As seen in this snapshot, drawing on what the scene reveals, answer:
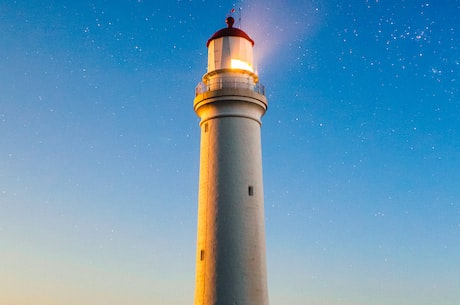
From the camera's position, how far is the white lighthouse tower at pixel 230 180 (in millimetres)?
18734

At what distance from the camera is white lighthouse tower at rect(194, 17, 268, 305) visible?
738 inches

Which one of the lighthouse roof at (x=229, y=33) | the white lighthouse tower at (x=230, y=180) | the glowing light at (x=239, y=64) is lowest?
the white lighthouse tower at (x=230, y=180)

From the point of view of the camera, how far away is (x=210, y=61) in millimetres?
22094

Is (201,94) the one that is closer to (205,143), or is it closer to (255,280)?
(205,143)

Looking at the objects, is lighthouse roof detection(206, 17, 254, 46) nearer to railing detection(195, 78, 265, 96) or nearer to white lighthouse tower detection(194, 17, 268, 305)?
white lighthouse tower detection(194, 17, 268, 305)

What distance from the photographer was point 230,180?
19734 mm

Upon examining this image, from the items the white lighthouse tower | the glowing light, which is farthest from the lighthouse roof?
the glowing light

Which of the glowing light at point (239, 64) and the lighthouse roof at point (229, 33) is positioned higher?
the lighthouse roof at point (229, 33)

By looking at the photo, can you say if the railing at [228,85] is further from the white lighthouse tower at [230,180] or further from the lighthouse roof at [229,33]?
the lighthouse roof at [229,33]

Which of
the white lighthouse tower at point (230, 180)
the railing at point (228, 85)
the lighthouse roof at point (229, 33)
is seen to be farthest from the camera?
the lighthouse roof at point (229, 33)

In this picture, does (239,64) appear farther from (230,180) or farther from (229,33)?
(230,180)

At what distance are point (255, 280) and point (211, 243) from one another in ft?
6.86

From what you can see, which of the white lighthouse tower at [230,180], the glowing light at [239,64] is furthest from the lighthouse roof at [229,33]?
Answer: the glowing light at [239,64]

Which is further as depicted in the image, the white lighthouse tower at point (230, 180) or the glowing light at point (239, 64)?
the glowing light at point (239, 64)
